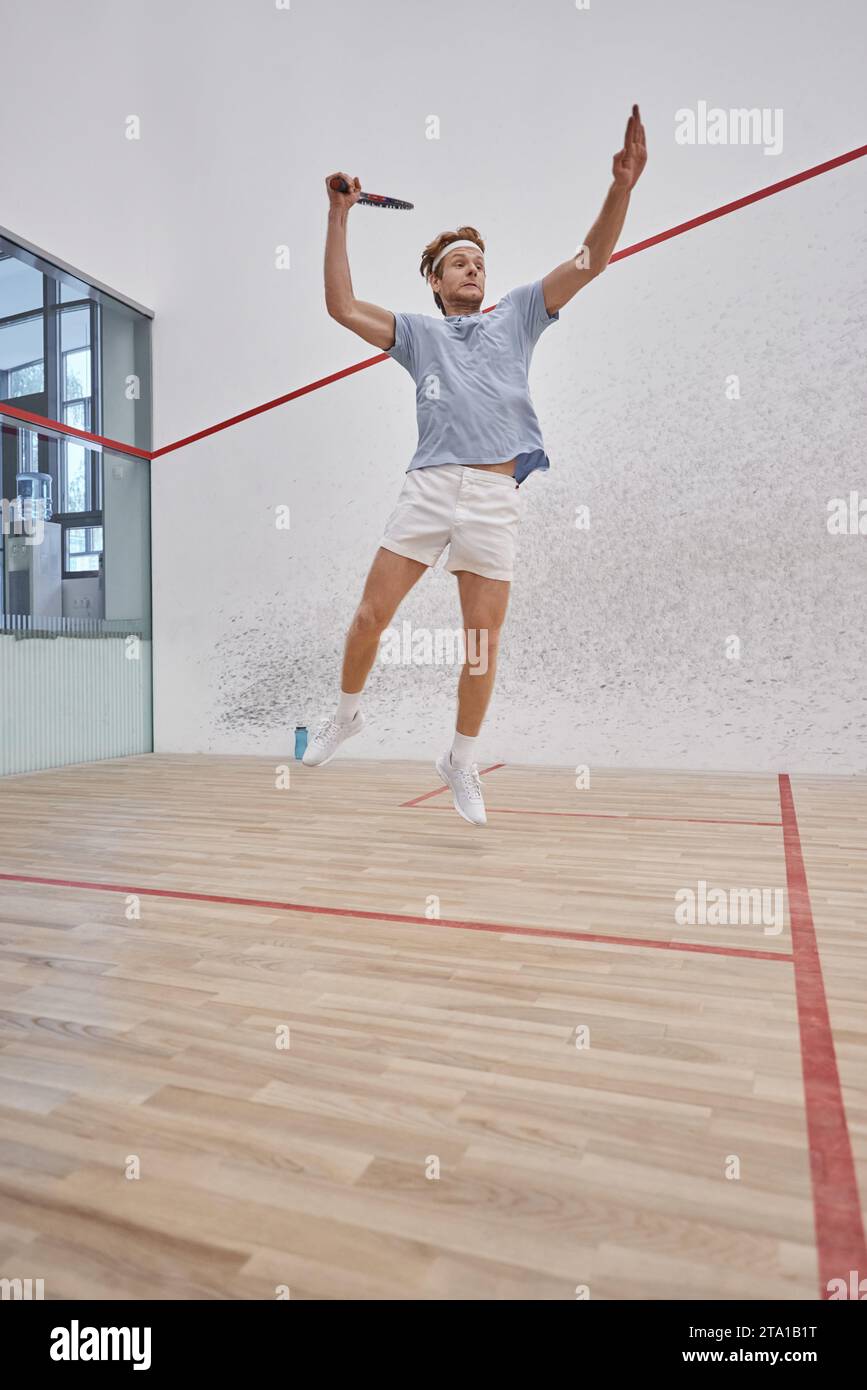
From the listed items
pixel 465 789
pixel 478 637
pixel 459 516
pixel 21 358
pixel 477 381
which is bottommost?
pixel 465 789

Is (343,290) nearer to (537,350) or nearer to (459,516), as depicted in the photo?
(459,516)

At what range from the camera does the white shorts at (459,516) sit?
60.2 inches

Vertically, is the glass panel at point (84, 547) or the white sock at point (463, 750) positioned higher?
the glass panel at point (84, 547)

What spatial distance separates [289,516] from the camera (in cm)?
335

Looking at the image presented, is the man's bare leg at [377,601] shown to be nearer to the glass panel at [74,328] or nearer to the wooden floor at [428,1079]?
the wooden floor at [428,1079]

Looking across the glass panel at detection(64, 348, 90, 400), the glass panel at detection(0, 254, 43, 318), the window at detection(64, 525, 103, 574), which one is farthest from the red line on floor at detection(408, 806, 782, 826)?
the glass panel at detection(0, 254, 43, 318)

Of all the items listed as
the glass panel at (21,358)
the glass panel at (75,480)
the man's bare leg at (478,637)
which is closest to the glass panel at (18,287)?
the glass panel at (21,358)

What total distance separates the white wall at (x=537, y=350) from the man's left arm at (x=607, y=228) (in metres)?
1.41

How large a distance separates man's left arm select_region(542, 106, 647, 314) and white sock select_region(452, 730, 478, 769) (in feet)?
2.57

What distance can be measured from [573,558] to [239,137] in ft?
7.13

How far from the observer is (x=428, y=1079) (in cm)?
68

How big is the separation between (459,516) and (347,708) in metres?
0.39

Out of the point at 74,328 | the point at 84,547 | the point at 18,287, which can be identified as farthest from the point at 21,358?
the point at 84,547
